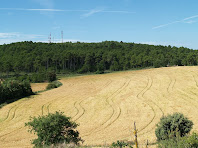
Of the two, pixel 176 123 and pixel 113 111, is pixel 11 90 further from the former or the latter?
pixel 176 123

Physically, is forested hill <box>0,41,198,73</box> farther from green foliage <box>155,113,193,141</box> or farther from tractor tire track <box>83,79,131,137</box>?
green foliage <box>155,113,193,141</box>

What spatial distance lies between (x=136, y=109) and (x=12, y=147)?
28.6 m

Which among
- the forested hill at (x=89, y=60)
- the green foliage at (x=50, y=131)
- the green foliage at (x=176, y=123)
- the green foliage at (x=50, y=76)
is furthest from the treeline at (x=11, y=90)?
the forested hill at (x=89, y=60)

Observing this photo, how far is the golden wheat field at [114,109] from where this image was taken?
35906 millimetres

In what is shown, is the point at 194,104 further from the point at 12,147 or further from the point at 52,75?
the point at 52,75

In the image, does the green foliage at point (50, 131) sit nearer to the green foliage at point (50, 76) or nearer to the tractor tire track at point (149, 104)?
the tractor tire track at point (149, 104)

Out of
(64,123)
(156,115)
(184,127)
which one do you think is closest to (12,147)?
(64,123)

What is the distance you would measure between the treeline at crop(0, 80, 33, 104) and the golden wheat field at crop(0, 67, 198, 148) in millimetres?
5427

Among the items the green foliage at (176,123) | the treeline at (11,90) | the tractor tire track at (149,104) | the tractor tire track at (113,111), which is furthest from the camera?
the treeline at (11,90)

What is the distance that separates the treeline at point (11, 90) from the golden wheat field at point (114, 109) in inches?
214

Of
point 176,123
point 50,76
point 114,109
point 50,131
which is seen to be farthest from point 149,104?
point 50,76

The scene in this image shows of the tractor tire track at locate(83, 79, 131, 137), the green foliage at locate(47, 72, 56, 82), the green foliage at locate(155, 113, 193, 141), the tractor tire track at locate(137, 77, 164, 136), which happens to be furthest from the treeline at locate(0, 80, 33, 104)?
the green foliage at locate(155, 113, 193, 141)

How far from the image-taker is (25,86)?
243 ft

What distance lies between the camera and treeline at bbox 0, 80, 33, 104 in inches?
2653
